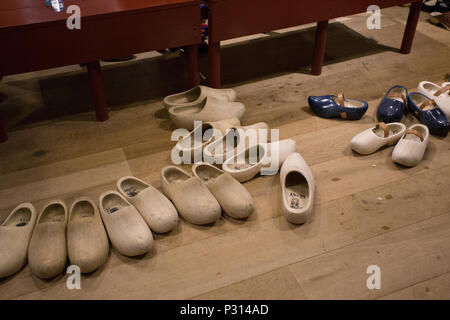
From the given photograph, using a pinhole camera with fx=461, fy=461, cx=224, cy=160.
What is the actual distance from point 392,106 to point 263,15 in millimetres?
697

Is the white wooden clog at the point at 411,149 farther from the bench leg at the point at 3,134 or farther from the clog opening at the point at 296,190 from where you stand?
the bench leg at the point at 3,134

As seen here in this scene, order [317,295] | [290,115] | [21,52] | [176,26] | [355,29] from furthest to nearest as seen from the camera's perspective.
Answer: [355,29] < [290,115] < [176,26] < [21,52] < [317,295]

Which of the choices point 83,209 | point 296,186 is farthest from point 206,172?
point 83,209

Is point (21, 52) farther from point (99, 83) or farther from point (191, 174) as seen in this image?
point (191, 174)

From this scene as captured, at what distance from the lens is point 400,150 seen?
1802 millimetres

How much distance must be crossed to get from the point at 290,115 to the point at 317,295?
0.95 m

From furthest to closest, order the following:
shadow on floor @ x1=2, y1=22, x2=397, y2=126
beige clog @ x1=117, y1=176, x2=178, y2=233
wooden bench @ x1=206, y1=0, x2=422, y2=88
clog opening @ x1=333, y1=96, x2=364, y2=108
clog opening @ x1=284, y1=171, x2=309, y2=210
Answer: shadow on floor @ x1=2, y1=22, x2=397, y2=126
clog opening @ x1=333, y1=96, x2=364, y2=108
wooden bench @ x1=206, y1=0, x2=422, y2=88
clog opening @ x1=284, y1=171, x2=309, y2=210
beige clog @ x1=117, y1=176, x2=178, y2=233

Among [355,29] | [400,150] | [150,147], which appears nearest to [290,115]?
[400,150]

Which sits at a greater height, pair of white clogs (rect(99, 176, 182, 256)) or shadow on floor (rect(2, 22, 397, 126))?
shadow on floor (rect(2, 22, 397, 126))

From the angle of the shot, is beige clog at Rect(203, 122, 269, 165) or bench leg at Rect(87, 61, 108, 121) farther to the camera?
bench leg at Rect(87, 61, 108, 121)

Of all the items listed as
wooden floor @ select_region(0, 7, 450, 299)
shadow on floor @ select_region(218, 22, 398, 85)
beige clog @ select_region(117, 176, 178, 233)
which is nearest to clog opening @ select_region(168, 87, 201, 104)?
wooden floor @ select_region(0, 7, 450, 299)

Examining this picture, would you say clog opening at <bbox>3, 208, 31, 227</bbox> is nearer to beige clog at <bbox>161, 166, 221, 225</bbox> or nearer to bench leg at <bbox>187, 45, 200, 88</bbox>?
beige clog at <bbox>161, 166, 221, 225</bbox>

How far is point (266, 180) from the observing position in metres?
1.76

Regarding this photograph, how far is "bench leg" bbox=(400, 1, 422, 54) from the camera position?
2.45 metres
